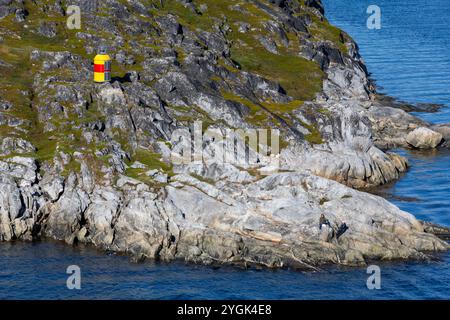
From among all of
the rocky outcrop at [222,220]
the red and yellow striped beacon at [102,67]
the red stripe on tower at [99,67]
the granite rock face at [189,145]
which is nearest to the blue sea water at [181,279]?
the rocky outcrop at [222,220]

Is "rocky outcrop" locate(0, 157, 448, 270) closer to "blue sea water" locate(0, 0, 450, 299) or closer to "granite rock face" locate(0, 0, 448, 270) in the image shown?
"granite rock face" locate(0, 0, 448, 270)

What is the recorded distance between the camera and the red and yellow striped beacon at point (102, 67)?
110625 millimetres

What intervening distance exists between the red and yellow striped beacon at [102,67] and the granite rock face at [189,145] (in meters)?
1.60

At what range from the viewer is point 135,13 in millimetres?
137000

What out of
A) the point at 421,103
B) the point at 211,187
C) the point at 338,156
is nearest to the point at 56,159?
the point at 211,187

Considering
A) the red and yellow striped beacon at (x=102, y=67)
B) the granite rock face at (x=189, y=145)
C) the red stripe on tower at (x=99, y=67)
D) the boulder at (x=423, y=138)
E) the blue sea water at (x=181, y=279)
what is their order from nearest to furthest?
the blue sea water at (x=181, y=279) < the granite rock face at (x=189, y=145) < the red and yellow striped beacon at (x=102, y=67) < the red stripe on tower at (x=99, y=67) < the boulder at (x=423, y=138)

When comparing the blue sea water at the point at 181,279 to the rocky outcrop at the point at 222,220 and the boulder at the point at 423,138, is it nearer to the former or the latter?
the rocky outcrop at the point at 222,220

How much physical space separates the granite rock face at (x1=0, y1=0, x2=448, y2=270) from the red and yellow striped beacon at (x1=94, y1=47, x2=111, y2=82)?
1.60 m

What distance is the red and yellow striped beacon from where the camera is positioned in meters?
111

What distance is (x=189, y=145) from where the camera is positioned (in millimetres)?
104688

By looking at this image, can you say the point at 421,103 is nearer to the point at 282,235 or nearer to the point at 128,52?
the point at 128,52

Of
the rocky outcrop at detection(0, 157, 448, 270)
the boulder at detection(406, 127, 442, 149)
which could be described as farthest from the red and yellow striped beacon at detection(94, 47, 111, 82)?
the boulder at detection(406, 127, 442, 149)

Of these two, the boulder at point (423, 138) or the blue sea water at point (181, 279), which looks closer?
the blue sea water at point (181, 279)

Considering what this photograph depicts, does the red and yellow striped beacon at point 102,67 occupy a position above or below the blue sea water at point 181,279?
above
